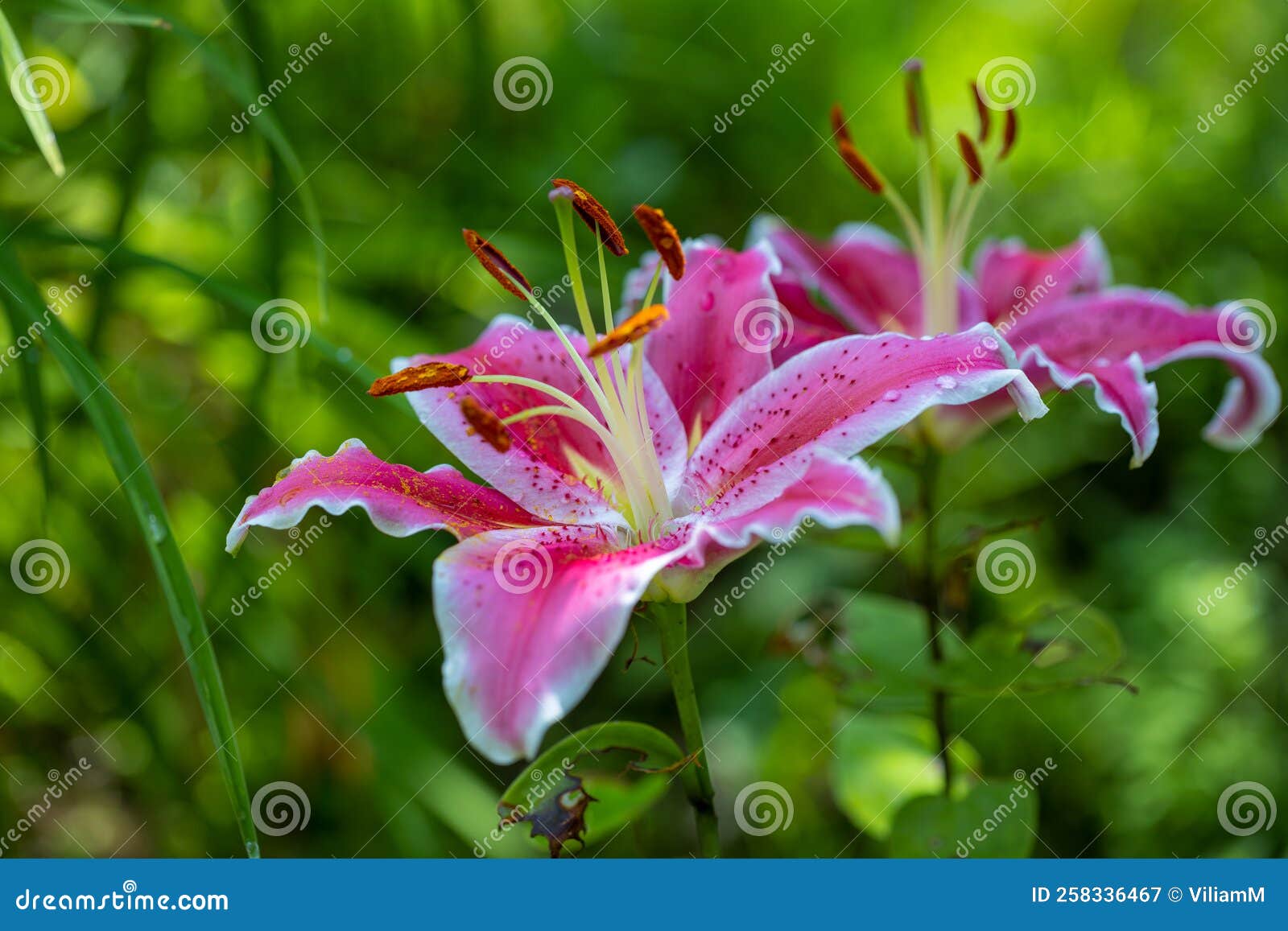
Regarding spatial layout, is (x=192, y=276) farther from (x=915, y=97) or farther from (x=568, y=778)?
(x=915, y=97)

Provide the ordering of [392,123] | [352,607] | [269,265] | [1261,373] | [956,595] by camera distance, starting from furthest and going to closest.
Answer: [392,123], [352,607], [269,265], [956,595], [1261,373]

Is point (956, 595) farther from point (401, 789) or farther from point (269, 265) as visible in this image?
point (269, 265)

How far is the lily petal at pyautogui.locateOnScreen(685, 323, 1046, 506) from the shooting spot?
82 centimetres

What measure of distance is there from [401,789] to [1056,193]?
163cm

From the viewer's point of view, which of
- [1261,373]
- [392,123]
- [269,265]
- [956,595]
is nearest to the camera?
[1261,373]

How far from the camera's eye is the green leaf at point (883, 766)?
4.71 ft

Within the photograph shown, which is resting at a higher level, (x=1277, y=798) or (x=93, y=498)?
(x=1277, y=798)

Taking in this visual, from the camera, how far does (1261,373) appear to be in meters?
1.10

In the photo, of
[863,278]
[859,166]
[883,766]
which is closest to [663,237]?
[859,166]

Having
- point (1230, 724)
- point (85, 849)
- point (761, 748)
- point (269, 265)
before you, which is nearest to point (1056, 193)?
point (1230, 724)

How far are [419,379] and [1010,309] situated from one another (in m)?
0.77

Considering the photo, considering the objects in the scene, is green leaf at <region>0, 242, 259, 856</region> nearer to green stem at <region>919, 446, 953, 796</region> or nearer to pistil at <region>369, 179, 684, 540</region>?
pistil at <region>369, 179, 684, 540</region>

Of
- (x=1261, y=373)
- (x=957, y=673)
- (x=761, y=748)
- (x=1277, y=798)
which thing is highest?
(x=1261, y=373)

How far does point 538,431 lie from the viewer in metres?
1.07
